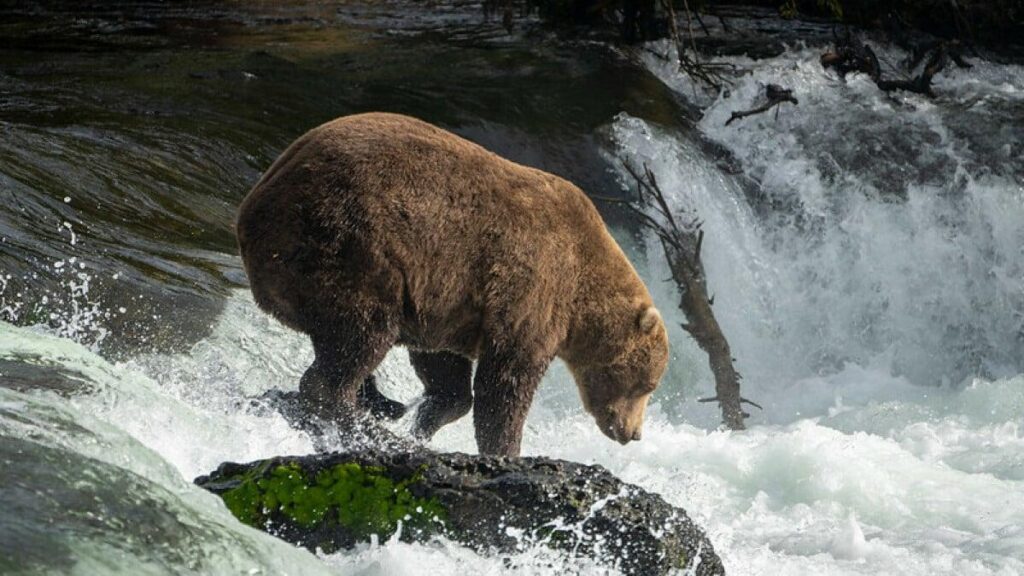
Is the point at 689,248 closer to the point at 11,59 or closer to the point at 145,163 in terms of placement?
the point at 145,163

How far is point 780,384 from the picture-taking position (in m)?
12.8

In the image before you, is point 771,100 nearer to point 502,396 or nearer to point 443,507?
point 502,396

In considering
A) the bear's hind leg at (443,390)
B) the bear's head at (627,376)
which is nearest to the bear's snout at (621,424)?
the bear's head at (627,376)

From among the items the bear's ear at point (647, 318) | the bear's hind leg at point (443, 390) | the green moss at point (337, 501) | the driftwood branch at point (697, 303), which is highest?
the green moss at point (337, 501)

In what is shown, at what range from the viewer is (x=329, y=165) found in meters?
7.07

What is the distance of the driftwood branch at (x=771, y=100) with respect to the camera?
1416 centimetres

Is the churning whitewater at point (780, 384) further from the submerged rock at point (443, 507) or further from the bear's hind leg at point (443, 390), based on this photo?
the bear's hind leg at point (443, 390)

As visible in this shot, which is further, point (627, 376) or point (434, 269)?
point (627, 376)

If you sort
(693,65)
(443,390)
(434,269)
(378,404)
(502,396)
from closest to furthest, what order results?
(434,269) → (502,396) → (378,404) → (443,390) → (693,65)

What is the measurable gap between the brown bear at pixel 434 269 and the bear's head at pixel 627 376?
0.13ft

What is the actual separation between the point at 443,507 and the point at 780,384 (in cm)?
744

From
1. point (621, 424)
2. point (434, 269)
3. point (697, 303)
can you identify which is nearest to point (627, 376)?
point (621, 424)

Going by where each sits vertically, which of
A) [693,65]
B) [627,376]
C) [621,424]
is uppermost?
[693,65]

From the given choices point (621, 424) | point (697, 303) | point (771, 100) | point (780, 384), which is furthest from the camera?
point (771, 100)
